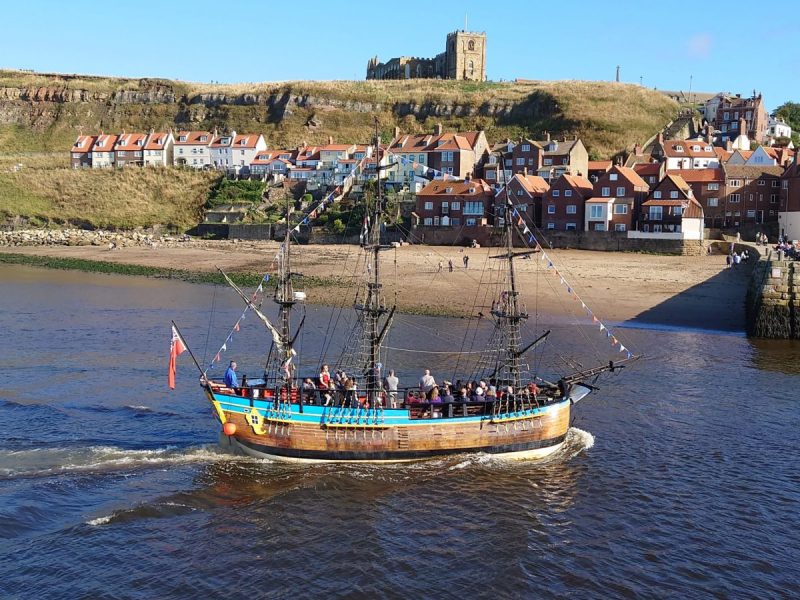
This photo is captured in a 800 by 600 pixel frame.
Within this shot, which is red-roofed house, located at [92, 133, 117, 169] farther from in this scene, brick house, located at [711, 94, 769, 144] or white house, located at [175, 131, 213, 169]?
brick house, located at [711, 94, 769, 144]

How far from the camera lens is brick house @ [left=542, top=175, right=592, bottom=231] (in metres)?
79.5

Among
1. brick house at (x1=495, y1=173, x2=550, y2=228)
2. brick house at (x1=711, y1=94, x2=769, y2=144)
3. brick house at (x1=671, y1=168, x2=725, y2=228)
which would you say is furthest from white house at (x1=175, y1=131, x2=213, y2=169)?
brick house at (x1=711, y1=94, x2=769, y2=144)

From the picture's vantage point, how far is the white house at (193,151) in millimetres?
122062

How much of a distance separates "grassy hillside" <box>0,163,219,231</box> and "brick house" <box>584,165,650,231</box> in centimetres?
5144

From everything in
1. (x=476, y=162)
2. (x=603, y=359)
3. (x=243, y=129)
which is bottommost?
(x=603, y=359)

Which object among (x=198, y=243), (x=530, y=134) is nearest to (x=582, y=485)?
(x=198, y=243)

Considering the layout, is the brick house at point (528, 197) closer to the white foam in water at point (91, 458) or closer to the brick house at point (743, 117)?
the brick house at point (743, 117)

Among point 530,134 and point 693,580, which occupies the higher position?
point 530,134

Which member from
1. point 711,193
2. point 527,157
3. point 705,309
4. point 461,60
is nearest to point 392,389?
point 705,309

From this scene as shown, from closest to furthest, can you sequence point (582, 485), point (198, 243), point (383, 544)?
point (383, 544) → point (582, 485) → point (198, 243)

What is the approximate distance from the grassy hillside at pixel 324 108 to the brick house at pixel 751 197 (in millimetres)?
30763

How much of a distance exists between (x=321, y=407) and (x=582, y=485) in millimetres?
8306

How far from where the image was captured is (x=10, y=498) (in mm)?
22016

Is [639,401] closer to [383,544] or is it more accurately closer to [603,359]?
[603,359]
